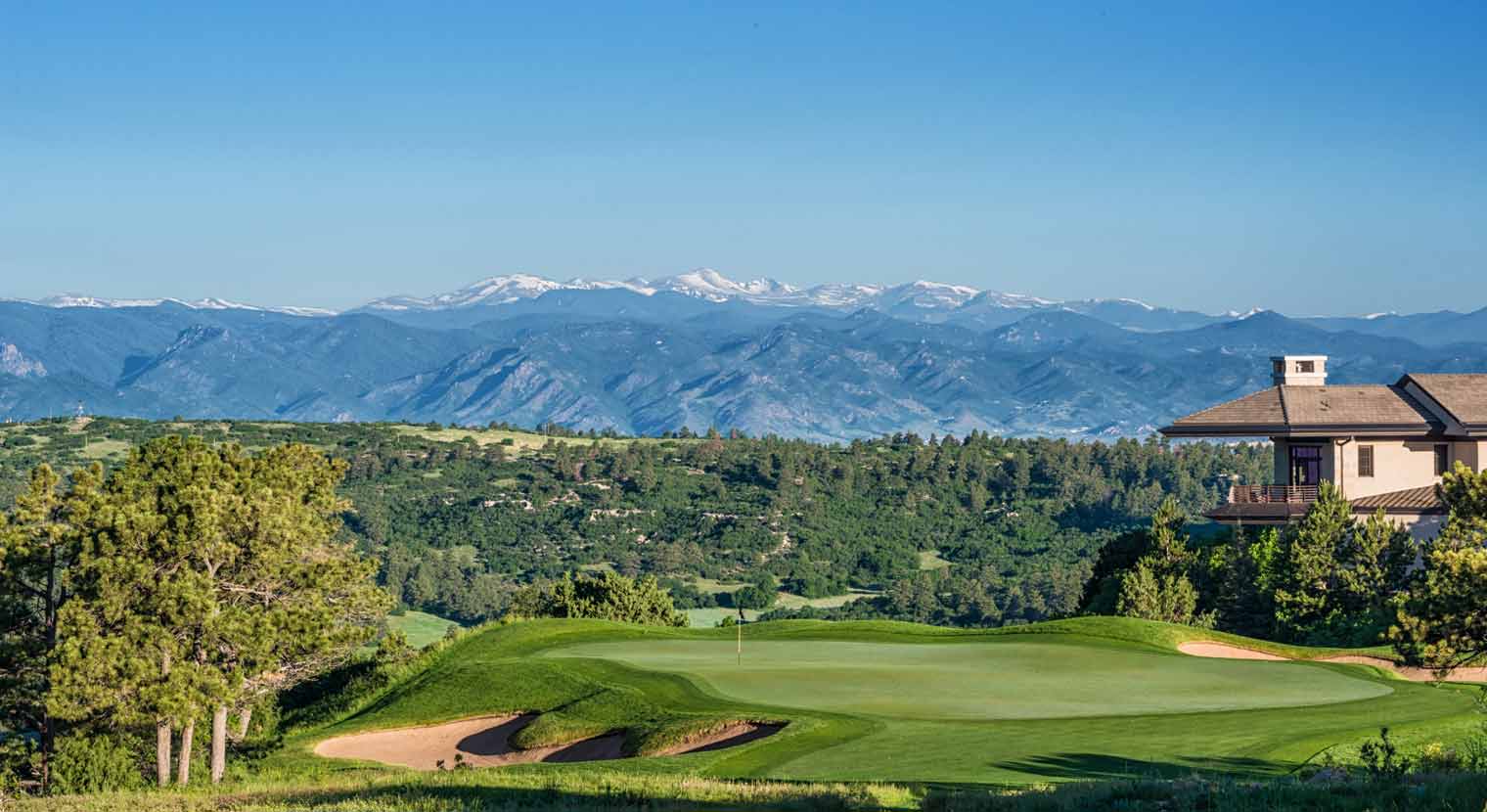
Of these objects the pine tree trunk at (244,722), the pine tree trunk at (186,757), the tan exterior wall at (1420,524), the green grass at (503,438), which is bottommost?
the pine tree trunk at (244,722)

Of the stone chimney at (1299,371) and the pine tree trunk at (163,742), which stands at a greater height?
the stone chimney at (1299,371)

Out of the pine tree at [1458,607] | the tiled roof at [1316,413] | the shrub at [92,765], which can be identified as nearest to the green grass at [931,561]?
the tiled roof at [1316,413]

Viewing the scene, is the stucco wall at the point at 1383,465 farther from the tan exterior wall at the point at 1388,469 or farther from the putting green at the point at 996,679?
the putting green at the point at 996,679

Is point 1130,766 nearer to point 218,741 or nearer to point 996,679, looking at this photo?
point 996,679

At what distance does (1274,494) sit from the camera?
Answer: 53.8 m

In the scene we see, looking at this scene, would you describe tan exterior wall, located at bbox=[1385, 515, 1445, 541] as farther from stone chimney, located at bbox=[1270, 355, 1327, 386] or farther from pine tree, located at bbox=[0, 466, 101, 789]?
pine tree, located at bbox=[0, 466, 101, 789]

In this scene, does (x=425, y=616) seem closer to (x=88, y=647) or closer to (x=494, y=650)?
(x=494, y=650)

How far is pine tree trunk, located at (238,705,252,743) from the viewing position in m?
34.3

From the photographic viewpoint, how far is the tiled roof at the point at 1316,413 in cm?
5375

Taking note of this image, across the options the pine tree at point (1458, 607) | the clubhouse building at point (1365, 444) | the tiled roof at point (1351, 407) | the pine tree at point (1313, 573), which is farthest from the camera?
the tiled roof at point (1351, 407)

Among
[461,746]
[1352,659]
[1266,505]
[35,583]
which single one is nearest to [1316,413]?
[1266,505]

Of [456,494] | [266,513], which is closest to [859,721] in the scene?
[266,513]

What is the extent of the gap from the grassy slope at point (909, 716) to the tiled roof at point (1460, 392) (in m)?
20.2

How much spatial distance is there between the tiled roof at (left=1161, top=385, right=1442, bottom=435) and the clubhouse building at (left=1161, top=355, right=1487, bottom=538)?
1.2 inches
